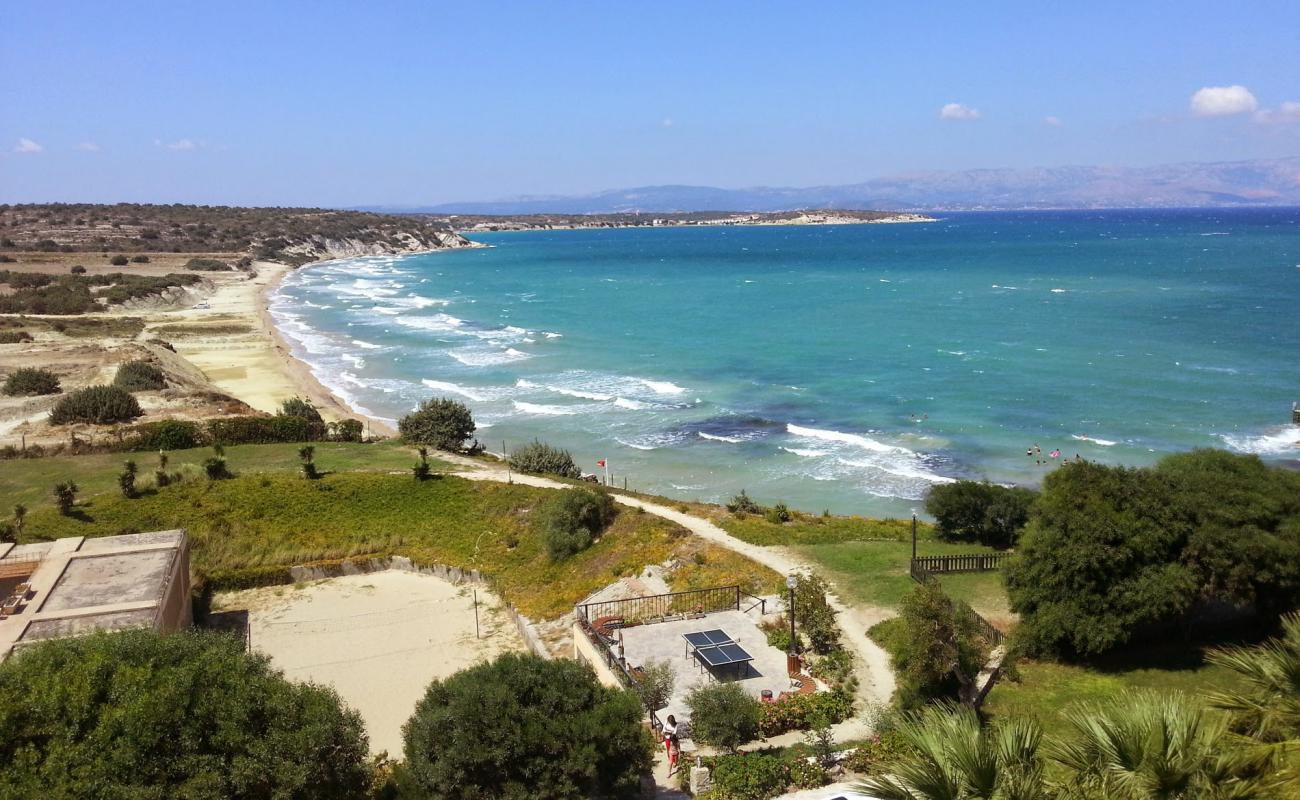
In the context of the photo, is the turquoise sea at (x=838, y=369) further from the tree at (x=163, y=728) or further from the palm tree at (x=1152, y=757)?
the palm tree at (x=1152, y=757)

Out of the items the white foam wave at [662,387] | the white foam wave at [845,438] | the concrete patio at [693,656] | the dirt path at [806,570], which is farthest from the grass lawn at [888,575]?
the white foam wave at [662,387]

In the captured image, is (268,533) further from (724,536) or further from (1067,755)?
(1067,755)

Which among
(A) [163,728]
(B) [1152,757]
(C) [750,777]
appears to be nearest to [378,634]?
(A) [163,728]

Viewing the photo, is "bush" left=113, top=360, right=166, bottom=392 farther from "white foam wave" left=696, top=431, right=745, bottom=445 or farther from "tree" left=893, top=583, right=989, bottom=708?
"tree" left=893, top=583, right=989, bottom=708

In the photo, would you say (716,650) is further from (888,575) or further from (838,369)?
(838,369)

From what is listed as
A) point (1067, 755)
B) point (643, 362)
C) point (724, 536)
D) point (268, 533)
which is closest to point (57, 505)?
point (268, 533)

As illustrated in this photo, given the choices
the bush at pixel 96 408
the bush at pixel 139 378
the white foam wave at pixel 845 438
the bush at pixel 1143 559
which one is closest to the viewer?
the bush at pixel 1143 559
